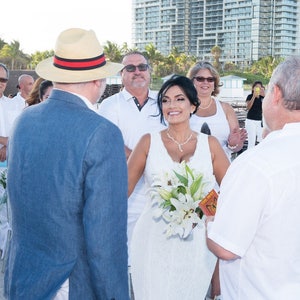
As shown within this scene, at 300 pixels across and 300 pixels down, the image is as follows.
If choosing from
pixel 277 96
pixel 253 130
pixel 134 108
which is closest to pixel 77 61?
pixel 277 96

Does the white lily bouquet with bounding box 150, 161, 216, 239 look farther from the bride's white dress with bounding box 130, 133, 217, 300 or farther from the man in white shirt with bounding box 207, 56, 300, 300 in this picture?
the man in white shirt with bounding box 207, 56, 300, 300

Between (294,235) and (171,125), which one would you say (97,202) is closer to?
(294,235)

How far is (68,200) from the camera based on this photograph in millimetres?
2152

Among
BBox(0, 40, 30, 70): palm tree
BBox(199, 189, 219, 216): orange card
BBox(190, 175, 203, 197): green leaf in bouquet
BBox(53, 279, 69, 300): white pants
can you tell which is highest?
BBox(0, 40, 30, 70): palm tree

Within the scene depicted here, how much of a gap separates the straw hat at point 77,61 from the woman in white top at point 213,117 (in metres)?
2.54

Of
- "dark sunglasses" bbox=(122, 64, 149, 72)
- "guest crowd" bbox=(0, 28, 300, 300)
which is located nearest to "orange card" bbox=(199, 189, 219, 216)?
"guest crowd" bbox=(0, 28, 300, 300)

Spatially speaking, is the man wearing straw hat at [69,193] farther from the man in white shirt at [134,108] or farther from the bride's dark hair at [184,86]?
the man in white shirt at [134,108]

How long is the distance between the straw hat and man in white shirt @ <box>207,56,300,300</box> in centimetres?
78

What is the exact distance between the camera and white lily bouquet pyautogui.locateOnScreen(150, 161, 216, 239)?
11.2 ft

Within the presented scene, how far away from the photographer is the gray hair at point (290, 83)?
200 centimetres

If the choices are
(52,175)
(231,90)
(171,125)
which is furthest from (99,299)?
(231,90)

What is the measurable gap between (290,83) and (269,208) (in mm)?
496

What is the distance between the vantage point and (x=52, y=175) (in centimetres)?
215

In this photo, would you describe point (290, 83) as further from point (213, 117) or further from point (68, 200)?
point (213, 117)
